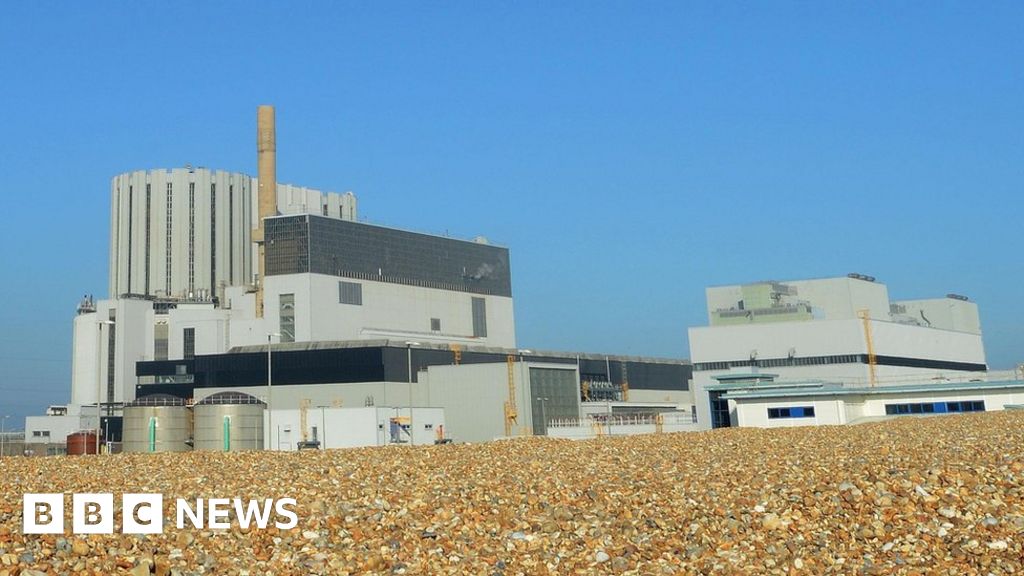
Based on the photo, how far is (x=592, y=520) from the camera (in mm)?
18422

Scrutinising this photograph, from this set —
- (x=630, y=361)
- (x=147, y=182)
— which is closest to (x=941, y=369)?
(x=630, y=361)

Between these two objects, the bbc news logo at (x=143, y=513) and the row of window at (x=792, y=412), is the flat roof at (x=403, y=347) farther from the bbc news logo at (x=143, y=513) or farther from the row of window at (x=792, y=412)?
the bbc news logo at (x=143, y=513)

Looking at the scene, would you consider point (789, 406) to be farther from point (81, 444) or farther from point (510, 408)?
point (81, 444)

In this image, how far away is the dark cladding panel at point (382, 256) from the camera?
A: 385 feet

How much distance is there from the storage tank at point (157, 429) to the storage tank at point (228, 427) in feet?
6.11

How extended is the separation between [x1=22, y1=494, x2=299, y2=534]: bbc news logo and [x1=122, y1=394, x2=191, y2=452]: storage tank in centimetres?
5330

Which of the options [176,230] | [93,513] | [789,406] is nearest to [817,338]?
[789,406]

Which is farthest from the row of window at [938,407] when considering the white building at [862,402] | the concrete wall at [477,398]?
the concrete wall at [477,398]

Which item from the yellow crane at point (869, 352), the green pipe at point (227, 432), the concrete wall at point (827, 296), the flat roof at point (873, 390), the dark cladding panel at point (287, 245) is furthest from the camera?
the dark cladding panel at point (287, 245)

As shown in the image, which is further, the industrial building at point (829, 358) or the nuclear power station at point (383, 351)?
the nuclear power station at point (383, 351)

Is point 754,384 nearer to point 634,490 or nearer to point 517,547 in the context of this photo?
point 634,490

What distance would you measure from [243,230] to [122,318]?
35560mm

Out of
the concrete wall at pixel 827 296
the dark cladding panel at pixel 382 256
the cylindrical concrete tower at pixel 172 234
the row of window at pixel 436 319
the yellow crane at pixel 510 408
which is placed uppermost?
the cylindrical concrete tower at pixel 172 234

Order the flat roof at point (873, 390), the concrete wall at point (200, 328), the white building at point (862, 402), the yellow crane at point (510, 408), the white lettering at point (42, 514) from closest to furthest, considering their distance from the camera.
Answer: the white lettering at point (42, 514) < the white building at point (862, 402) < the flat roof at point (873, 390) < the yellow crane at point (510, 408) < the concrete wall at point (200, 328)
